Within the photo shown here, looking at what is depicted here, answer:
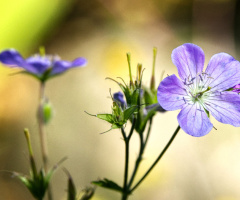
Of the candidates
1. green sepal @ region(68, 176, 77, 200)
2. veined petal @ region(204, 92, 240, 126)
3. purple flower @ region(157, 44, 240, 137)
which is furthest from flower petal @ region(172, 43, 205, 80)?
green sepal @ region(68, 176, 77, 200)

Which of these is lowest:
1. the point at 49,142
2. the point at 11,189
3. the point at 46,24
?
the point at 11,189

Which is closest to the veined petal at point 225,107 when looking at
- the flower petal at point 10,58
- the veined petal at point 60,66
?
the veined petal at point 60,66

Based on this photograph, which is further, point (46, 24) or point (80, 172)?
point (46, 24)

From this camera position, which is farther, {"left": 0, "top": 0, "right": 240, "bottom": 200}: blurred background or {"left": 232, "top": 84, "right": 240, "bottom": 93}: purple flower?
{"left": 0, "top": 0, "right": 240, "bottom": 200}: blurred background

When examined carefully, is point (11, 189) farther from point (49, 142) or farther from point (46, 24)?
point (46, 24)

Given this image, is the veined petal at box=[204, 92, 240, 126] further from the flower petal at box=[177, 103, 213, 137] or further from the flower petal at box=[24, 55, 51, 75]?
the flower petal at box=[24, 55, 51, 75]

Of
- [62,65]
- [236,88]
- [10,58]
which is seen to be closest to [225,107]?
[236,88]

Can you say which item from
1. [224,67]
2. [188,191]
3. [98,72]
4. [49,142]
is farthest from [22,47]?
[224,67]
